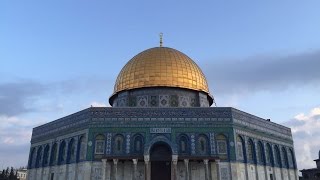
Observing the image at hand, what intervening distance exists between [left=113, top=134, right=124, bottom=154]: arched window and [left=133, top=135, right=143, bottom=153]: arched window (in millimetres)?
794

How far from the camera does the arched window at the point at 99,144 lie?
19.2m

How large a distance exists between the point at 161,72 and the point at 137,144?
636 cm

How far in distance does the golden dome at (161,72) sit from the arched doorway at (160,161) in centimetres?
532

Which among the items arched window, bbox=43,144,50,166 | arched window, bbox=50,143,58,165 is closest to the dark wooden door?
arched window, bbox=50,143,58,165

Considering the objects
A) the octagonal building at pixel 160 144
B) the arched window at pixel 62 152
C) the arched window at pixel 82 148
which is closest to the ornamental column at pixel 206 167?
the octagonal building at pixel 160 144

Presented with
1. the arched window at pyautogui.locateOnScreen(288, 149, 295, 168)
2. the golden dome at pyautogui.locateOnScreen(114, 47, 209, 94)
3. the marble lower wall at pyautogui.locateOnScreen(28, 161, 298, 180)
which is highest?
the golden dome at pyautogui.locateOnScreen(114, 47, 209, 94)

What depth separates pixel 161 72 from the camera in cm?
2350

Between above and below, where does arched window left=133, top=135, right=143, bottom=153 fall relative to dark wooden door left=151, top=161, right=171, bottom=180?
above

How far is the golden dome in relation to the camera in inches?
916

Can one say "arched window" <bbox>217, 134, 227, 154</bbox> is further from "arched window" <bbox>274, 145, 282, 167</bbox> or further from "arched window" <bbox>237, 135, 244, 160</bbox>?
"arched window" <bbox>274, 145, 282, 167</bbox>

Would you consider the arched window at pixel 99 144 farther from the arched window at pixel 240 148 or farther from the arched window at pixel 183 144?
the arched window at pixel 240 148

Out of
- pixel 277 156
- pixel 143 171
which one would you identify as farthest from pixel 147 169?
pixel 277 156

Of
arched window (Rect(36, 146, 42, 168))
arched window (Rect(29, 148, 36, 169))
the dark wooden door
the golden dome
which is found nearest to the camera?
the dark wooden door

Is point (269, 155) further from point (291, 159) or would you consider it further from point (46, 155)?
point (46, 155)
